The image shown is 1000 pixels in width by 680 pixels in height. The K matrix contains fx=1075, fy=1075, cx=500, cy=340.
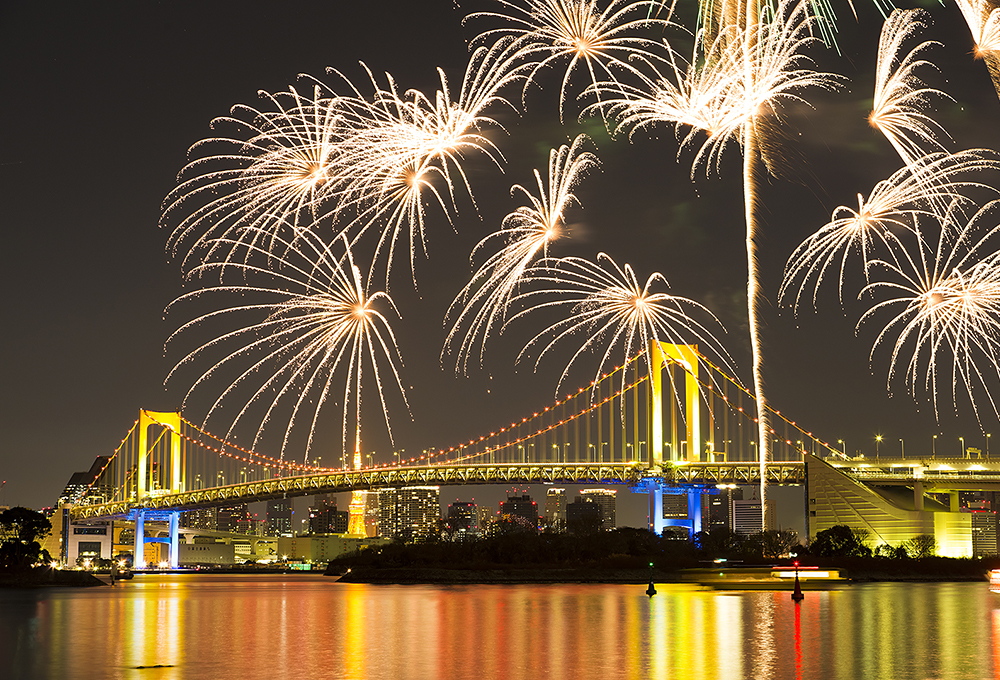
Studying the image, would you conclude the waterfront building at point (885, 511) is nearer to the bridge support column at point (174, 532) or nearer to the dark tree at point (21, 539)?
the dark tree at point (21, 539)

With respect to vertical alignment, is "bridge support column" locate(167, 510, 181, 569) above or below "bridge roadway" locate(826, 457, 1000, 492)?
below

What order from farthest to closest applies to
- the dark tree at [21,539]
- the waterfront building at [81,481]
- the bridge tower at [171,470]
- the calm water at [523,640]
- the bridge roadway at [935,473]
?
1. the waterfront building at [81,481]
2. the bridge tower at [171,470]
3. the dark tree at [21,539]
4. the bridge roadway at [935,473]
5. the calm water at [523,640]

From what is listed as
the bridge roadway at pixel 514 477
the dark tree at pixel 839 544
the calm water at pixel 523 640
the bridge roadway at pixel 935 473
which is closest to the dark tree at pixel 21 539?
the bridge roadway at pixel 514 477

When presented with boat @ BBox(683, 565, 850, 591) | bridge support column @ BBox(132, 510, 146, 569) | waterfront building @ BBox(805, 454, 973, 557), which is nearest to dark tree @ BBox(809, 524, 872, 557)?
waterfront building @ BBox(805, 454, 973, 557)

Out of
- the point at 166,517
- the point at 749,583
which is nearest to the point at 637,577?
the point at 749,583

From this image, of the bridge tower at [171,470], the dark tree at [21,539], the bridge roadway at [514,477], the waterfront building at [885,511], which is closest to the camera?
the waterfront building at [885,511]

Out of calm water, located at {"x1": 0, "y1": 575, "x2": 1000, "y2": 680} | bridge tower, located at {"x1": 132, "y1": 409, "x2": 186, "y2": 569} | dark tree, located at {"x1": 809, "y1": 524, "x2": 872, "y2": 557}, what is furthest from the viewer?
bridge tower, located at {"x1": 132, "y1": 409, "x2": 186, "y2": 569}

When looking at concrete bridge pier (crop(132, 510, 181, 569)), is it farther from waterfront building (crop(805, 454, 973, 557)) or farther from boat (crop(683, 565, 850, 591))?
boat (crop(683, 565, 850, 591))

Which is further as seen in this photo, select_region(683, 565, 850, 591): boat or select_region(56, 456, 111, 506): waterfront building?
select_region(56, 456, 111, 506): waterfront building
